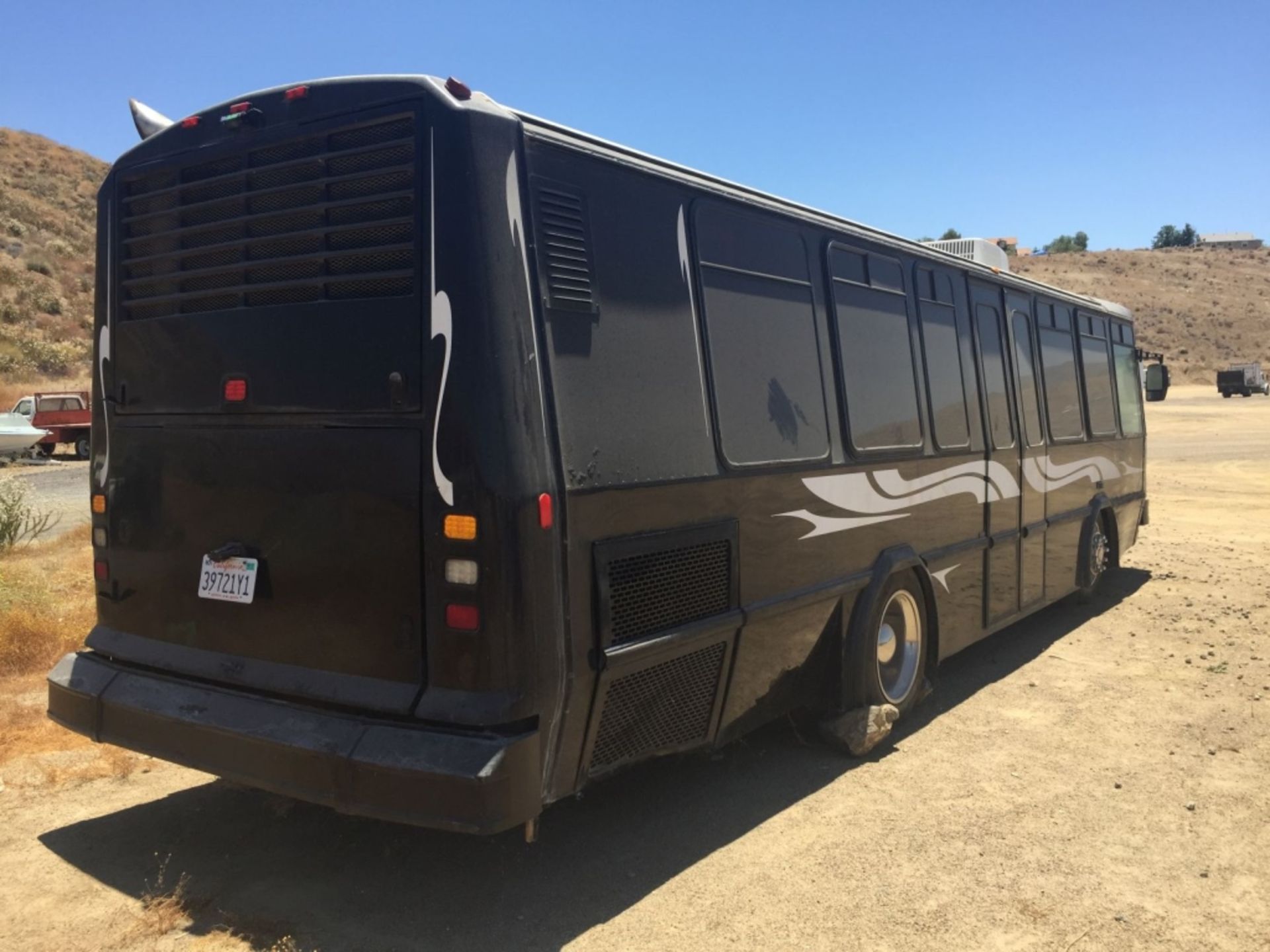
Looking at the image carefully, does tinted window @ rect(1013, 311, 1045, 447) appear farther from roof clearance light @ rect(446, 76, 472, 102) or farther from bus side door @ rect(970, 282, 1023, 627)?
roof clearance light @ rect(446, 76, 472, 102)

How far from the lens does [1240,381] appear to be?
5544 centimetres

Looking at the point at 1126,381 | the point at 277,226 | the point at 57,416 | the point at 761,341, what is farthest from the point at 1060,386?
the point at 57,416

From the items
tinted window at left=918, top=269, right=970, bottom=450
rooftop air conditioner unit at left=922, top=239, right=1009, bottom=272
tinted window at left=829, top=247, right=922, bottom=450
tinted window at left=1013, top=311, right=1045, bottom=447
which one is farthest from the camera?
rooftop air conditioner unit at left=922, top=239, right=1009, bottom=272

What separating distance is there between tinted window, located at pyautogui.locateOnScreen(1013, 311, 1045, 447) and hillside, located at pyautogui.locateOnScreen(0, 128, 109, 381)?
3834 centimetres

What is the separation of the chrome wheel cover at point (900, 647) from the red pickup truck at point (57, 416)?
2734cm

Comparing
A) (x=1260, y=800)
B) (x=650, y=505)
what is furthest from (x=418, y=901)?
(x=1260, y=800)

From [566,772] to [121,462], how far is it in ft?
7.82

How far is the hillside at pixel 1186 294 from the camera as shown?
75875mm

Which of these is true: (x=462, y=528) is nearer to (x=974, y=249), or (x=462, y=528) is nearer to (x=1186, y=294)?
(x=974, y=249)

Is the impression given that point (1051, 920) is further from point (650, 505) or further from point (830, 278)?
point (830, 278)

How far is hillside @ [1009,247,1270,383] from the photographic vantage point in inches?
2987

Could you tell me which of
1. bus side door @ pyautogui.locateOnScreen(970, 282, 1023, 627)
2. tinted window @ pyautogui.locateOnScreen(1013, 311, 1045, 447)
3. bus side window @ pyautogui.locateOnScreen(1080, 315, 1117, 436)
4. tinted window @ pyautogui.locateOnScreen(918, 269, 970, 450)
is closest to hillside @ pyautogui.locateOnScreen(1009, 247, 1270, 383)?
bus side window @ pyautogui.locateOnScreen(1080, 315, 1117, 436)

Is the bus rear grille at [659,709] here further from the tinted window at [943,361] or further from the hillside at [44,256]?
the hillside at [44,256]

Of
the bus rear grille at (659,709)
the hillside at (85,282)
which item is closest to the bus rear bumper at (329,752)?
the bus rear grille at (659,709)
